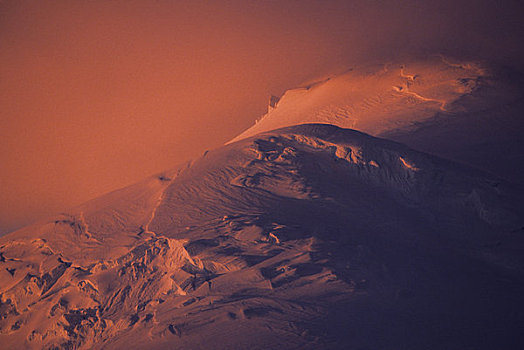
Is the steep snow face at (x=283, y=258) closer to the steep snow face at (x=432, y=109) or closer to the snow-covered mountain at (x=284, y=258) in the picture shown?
the snow-covered mountain at (x=284, y=258)

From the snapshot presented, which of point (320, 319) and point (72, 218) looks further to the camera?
point (72, 218)

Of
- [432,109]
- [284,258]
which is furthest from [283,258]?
[432,109]

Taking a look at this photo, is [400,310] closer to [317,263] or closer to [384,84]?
[317,263]

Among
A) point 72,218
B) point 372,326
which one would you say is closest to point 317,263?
point 372,326

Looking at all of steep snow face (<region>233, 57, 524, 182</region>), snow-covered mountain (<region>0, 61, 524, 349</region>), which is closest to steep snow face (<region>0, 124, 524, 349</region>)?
snow-covered mountain (<region>0, 61, 524, 349</region>)

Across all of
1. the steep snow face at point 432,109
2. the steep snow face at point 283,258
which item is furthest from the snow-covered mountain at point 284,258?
the steep snow face at point 432,109

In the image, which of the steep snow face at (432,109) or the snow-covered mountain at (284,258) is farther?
the steep snow face at (432,109)

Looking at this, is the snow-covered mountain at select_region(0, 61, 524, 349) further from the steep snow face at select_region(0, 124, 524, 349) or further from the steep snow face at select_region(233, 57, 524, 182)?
the steep snow face at select_region(233, 57, 524, 182)
